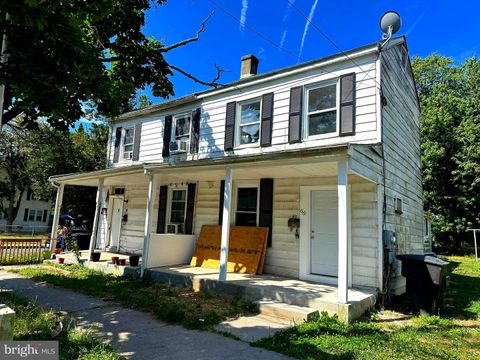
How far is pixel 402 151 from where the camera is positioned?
9.29 metres

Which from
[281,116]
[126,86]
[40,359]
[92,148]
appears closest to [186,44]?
[126,86]

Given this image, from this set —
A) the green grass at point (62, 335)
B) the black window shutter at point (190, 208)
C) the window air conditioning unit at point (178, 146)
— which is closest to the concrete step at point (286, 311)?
the green grass at point (62, 335)

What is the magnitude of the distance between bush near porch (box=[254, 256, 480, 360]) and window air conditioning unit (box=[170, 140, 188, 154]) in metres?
7.38

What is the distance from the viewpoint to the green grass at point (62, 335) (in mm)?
3569

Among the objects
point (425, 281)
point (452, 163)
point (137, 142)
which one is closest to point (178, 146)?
point (137, 142)

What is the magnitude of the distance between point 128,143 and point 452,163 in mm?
19759

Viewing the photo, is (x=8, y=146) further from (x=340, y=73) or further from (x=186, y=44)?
(x=340, y=73)

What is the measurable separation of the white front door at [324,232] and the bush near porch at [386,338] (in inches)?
64.0

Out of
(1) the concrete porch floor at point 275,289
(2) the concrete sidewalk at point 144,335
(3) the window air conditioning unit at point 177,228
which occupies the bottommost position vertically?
(2) the concrete sidewalk at point 144,335

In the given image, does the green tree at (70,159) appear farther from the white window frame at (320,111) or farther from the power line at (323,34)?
the power line at (323,34)

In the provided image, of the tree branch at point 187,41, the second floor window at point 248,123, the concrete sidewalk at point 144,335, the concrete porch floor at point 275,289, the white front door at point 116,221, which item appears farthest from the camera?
the white front door at point 116,221

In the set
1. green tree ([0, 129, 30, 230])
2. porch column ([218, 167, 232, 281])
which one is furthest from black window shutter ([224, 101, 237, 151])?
green tree ([0, 129, 30, 230])

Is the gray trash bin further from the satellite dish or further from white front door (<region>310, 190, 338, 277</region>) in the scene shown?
the satellite dish

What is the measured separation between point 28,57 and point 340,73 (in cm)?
654
